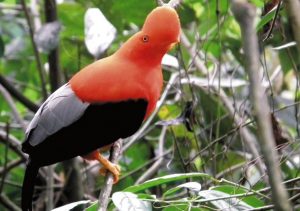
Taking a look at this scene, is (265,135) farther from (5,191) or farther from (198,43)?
(5,191)

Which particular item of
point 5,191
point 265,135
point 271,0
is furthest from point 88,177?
point 265,135

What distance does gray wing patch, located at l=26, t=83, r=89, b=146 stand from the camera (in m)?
1.63

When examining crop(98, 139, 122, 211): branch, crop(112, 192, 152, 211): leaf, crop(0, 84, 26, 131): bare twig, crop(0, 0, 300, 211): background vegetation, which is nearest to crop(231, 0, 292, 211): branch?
crop(112, 192, 152, 211): leaf

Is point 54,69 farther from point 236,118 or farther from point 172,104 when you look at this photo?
point 236,118

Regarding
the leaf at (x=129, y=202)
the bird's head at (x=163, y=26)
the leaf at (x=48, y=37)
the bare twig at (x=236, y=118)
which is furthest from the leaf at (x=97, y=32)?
the leaf at (x=129, y=202)

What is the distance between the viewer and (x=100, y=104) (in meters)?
1.65

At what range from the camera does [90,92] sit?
1650 millimetres

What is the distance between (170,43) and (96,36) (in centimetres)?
94

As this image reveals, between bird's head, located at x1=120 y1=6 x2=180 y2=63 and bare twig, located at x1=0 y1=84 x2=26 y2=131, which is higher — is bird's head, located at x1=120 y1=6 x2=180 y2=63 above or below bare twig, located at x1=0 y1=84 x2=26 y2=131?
above

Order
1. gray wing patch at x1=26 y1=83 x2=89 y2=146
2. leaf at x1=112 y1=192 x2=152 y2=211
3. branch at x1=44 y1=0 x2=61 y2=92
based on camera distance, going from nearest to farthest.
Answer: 1. leaf at x1=112 y1=192 x2=152 y2=211
2. gray wing patch at x1=26 y1=83 x2=89 y2=146
3. branch at x1=44 y1=0 x2=61 y2=92

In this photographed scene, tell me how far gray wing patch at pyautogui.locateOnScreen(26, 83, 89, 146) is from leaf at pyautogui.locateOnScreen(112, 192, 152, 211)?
1.56 feet

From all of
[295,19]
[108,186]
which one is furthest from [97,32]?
[295,19]

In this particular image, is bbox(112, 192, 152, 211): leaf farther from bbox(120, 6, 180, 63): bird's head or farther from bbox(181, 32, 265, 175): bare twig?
bbox(181, 32, 265, 175): bare twig

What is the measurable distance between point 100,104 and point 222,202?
1.53 feet
